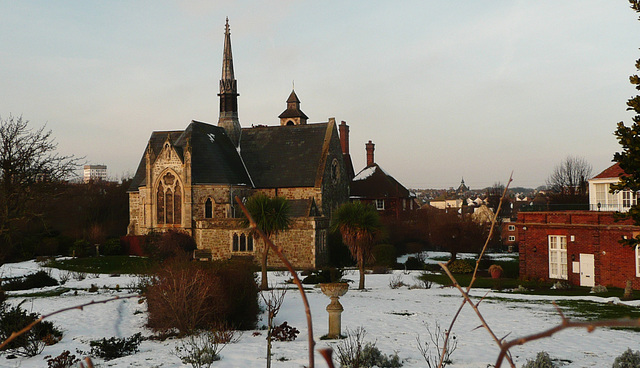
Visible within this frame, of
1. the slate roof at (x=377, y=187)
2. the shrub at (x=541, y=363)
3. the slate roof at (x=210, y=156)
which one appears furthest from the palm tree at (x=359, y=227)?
the slate roof at (x=377, y=187)

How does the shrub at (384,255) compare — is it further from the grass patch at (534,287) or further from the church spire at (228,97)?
the church spire at (228,97)

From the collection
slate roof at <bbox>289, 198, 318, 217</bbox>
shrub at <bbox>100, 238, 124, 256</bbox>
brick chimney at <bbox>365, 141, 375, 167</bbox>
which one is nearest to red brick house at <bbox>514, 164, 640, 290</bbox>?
slate roof at <bbox>289, 198, 318, 217</bbox>

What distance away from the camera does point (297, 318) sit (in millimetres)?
18562

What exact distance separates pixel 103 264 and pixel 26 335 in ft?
79.4

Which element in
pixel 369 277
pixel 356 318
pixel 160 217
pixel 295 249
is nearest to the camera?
pixel 356 318

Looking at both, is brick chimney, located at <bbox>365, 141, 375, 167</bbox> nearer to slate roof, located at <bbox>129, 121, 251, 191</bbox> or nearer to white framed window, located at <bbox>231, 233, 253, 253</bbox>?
slate roof, located at <bbox>129, 121, 251, 191</bbox>

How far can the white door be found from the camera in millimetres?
29641

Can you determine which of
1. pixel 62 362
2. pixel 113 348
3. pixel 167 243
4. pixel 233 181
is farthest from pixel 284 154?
pixel 62 362

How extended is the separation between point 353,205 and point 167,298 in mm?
13330

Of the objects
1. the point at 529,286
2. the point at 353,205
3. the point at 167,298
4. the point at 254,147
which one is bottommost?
the point at 529,286

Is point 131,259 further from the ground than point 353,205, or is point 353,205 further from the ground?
point 353,205

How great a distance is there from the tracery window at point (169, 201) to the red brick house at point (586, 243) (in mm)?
24542

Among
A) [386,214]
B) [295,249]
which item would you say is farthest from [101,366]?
[386,214]

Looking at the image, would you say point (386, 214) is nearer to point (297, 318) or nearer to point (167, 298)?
point (297, 318)
